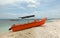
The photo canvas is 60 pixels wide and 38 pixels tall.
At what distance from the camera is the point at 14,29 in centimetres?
2586

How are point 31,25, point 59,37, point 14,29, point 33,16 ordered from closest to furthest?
point 59,37
point 14,29
point 31,25
point 33,16

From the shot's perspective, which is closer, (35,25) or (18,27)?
(18,27)

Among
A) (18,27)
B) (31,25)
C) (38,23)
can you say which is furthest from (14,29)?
(38,23)

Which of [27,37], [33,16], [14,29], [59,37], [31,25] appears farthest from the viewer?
[33,16]

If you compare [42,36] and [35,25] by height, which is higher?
[42,36]

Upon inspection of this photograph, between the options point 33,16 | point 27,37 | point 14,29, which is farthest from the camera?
point 33,16

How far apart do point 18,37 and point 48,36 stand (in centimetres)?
381

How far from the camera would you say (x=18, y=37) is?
58.7 feet

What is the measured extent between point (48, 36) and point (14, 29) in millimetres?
10291

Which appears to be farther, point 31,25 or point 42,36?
point 31,25

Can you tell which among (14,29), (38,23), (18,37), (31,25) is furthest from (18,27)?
(18,37)

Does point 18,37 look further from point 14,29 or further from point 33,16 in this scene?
point 33,16

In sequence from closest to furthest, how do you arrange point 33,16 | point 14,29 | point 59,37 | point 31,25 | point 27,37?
point 59,37
point 27,37
point 14,29
point 31,25
point 33,16

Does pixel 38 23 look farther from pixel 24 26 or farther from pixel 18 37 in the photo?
pixel 18 37
